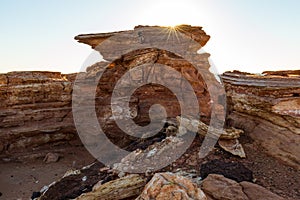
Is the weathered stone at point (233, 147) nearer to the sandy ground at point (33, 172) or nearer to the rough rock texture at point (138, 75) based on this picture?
the rough rock texture at point (138, 75)

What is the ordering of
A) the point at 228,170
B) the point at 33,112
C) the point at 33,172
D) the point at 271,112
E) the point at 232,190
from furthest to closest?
the point at 33,112
the point at 33,172
the point at 271,112
the point at 228,170
the point at 232,190

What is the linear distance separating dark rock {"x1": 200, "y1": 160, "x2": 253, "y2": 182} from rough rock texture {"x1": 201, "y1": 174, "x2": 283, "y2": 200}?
0.47 m

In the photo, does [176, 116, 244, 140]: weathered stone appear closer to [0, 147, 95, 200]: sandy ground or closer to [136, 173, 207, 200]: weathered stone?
[136, 173, 207, 200]: weathered stone

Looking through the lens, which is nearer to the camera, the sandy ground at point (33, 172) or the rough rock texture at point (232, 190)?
the rough rock texture at point (232, 190)

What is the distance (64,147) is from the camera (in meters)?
15.1

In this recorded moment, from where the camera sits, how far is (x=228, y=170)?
22.6 ft

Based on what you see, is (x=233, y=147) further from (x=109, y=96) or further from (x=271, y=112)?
(x=109, y=96)

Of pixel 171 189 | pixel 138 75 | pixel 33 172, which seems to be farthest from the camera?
pixel 138 75

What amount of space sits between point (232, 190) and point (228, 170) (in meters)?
1.21

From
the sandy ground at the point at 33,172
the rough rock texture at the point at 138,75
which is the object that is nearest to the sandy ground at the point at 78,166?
the sandy ground at the point at 33,172

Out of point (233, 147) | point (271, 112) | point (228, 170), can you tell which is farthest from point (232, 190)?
point (271, 112)

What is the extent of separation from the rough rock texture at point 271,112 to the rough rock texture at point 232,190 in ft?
6.76

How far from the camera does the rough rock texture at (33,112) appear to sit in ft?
48.6

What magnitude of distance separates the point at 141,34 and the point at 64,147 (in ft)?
26.3
